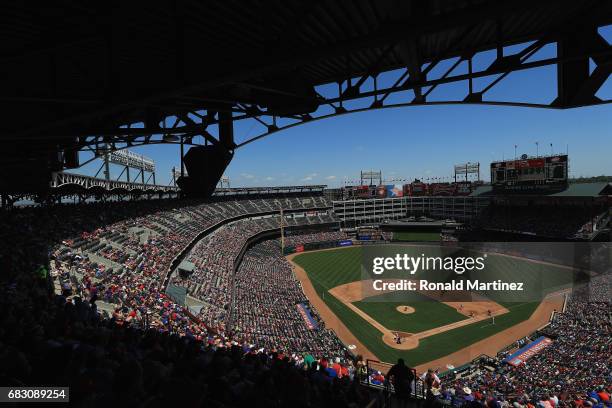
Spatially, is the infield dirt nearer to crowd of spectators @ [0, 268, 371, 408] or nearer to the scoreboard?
crowd of spectators @ [0, 268, 371, 408]

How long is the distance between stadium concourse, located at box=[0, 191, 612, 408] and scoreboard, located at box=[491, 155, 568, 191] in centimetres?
2334

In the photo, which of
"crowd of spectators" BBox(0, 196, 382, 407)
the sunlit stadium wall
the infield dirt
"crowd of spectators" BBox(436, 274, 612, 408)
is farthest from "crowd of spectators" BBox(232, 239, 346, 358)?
the sunlit stadium wall

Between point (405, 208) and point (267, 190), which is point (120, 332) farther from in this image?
point (405, 208)

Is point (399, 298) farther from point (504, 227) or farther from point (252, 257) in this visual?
point (504, 227)

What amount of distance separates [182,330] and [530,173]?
55150 mm

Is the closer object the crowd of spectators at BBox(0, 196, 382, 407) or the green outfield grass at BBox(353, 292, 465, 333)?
the crowd of spectators at BBox(0, 196, 382, 407)

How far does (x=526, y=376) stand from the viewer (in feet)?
52.2

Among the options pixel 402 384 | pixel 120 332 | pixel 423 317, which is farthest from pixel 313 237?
pixel 120 332

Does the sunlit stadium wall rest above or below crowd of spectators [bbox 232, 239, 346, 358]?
above

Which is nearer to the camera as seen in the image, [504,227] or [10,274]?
[10,274]

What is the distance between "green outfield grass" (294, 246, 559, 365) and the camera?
68.0ft

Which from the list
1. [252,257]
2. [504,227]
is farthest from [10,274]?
[504,227]

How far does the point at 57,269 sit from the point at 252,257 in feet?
99.9

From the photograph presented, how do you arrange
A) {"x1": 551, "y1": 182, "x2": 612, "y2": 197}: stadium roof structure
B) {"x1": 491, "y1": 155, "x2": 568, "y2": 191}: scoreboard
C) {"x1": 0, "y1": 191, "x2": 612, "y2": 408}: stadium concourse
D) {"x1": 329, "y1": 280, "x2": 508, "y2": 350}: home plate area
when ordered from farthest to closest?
{"x1": 491, "y1": 155, "x2": 568, "y2": 191}: scoreboard < {"x1": 551, "y1": 182, "x2": 612, "y2": 197}: stadium roof structure < {"x1": 329, "y1": 280, "x2": 508, "y2": 350}: home plate area < {"x1": 0, "y1": 191, "x2": 612, "y2": 408}: stadium concourse
